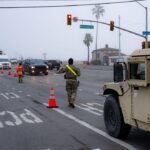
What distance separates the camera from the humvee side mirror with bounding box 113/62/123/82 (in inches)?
351

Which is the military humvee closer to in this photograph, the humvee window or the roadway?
the humvee window

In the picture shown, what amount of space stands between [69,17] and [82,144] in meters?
33.5

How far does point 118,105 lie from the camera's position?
367 inches

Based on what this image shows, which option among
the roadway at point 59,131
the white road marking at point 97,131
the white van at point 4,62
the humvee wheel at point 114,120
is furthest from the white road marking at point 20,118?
the white van at point 4,62

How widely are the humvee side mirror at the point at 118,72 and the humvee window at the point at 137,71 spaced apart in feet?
1.07

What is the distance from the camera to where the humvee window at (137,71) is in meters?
8.28

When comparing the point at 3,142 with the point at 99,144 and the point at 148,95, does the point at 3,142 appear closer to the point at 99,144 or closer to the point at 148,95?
the point at 99,144

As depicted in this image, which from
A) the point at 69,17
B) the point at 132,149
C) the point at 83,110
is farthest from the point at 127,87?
the point at 69,17

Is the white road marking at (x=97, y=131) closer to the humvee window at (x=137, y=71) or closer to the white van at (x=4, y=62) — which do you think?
the humvee window at (x=137, y=71)

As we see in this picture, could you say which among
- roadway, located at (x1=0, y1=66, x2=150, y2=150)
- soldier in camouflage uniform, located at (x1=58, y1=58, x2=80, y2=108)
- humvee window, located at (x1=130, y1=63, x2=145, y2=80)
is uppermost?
humvee window, located at (x1=130, y1=63, x2=145, y2=80)

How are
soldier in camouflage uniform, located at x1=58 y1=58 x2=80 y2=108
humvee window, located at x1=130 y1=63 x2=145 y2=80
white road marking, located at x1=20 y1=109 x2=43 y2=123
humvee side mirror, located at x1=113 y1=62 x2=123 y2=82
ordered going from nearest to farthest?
1. humvee window, located at x1=130 y1=63 x2=145 y2=80
2. humvee side mirror, located at x1=113 y1=62 x2=123 y2=82
3. white road marking, located at x1=20 y1=109 x2=43 y2=123
4. soldier in camouflage uniform, located at x1=58 y1=58 x2=80 y2=108

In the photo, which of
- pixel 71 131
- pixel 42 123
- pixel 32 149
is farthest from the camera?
pixel 42 123

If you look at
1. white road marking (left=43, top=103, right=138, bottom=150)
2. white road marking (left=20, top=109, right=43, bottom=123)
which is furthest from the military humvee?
white road marking (left=20, top=109, right=43, bottom=123)

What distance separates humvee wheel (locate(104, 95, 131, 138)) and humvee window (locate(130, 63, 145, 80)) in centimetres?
103
